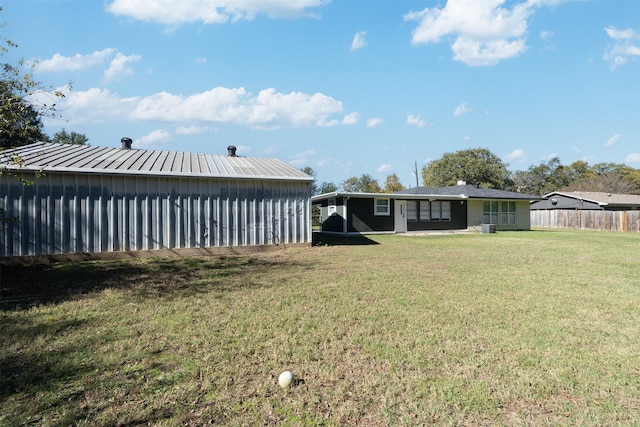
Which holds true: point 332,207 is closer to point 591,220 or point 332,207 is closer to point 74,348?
point 74,348

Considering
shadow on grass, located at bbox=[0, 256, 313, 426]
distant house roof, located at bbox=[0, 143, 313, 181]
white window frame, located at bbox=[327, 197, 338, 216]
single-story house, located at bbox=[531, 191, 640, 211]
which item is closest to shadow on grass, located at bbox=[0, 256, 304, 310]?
shadow on grass, located at bbox=[0, 256, 313, 426]

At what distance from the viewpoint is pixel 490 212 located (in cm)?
2466

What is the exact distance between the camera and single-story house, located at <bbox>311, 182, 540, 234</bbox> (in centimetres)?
2004

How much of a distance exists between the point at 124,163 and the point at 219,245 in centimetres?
400

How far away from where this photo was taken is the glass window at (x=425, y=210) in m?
22.0

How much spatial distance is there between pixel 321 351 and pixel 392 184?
149ft

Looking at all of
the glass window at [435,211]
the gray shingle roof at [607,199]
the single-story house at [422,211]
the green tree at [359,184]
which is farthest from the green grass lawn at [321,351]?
the green tree at [359,184]

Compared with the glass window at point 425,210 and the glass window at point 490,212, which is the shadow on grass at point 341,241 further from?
the glass window at point 490,212

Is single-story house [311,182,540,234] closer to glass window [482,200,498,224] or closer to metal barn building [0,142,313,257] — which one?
glass window [482,200,498,224]

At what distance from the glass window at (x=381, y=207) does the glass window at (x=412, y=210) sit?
5.59ft

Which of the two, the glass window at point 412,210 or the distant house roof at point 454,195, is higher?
the distant house roof at point 454,195

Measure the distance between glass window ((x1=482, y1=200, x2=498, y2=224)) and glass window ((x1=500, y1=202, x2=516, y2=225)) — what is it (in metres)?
0.68

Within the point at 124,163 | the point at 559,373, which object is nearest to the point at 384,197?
the point at 124,163

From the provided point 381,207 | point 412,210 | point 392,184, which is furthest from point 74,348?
point 392,184
